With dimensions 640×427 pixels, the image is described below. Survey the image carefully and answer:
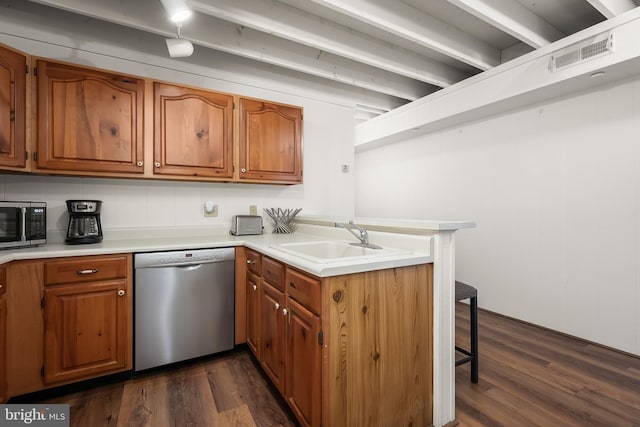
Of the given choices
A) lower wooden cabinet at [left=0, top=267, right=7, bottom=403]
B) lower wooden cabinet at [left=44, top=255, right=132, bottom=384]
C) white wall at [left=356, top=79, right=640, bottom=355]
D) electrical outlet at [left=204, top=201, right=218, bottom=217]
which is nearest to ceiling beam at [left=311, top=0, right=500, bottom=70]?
white wall at [left=356, top=79, right=640, bottom=355]

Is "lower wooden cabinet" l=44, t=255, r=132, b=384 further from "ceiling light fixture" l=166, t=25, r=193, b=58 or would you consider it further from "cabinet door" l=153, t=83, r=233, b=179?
"ceiling light fixture" l=166, t=25, r=193, b=58

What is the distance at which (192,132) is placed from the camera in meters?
2.36

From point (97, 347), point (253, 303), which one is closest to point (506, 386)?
point (253, 303)

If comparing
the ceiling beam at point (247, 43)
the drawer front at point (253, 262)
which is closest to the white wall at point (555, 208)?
the ceiling beam at point (247, 43)

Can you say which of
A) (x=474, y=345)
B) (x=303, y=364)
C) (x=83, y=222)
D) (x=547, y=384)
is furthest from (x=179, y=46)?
(x=547, y=384)

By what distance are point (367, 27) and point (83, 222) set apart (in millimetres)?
2716

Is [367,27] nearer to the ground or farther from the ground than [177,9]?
farther from the ground

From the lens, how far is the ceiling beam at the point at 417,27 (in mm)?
2046

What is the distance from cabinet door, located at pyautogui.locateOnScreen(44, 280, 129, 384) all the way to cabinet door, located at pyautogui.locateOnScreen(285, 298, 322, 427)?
1174 millimetres

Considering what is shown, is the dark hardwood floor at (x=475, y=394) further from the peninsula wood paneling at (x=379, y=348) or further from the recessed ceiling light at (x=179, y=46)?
the recessed ceiling light at (x=179, y=46)

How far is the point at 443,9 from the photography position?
235 centimetres

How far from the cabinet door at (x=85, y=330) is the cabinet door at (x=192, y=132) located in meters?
0.94

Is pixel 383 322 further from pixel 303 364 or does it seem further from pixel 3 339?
pixel 3 339

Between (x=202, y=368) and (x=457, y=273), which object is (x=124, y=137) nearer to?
(x=202, y=368)
